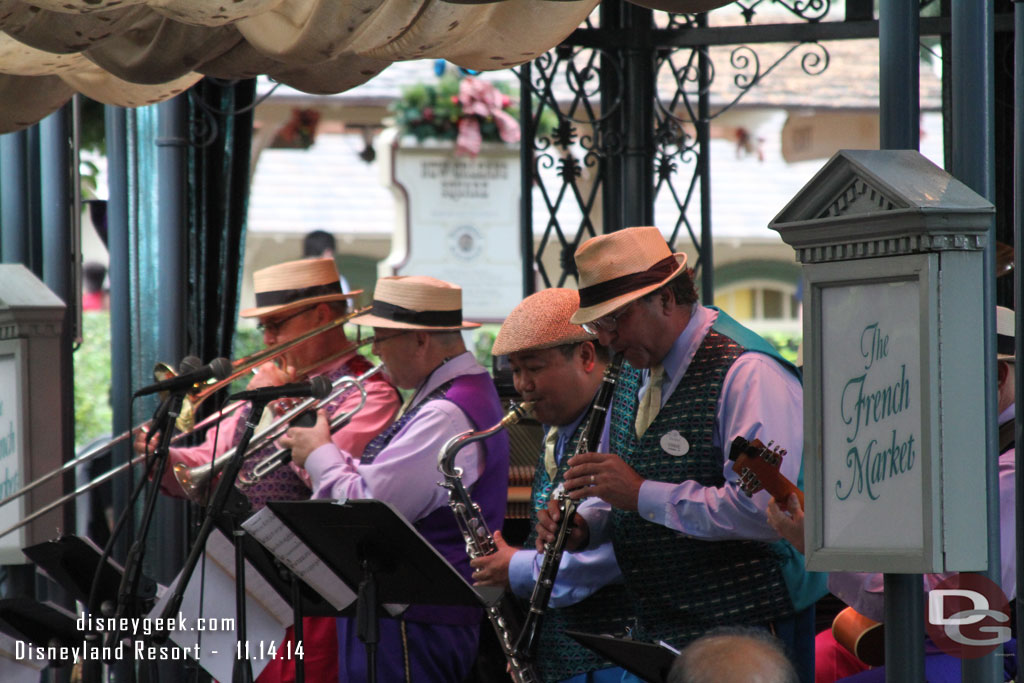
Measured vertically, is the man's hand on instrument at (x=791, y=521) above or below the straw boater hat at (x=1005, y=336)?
below

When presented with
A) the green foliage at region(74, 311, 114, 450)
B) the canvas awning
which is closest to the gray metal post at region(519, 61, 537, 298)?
the canvas awning

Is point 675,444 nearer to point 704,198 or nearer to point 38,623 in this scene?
point 38,623

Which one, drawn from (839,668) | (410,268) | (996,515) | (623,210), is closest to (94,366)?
(410,268)

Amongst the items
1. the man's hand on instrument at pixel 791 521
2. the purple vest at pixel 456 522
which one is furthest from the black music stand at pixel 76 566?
the man's hand on instrument at pixel 791 521

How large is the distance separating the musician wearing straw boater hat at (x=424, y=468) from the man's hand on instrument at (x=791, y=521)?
1623 millimetres

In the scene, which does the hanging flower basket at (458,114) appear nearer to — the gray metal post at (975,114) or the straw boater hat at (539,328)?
the straw boater hat at (539,328)

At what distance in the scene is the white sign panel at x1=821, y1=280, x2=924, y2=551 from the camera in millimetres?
2170

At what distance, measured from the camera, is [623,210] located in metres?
5.89

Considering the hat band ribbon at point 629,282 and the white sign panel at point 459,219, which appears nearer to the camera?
the hat band ribbon at point 629,282

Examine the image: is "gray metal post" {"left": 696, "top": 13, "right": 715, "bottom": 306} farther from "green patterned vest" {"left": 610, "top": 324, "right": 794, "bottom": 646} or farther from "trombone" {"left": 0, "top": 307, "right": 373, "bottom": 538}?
"green patterned vest" {"left": 610, "top": 324, "right": 794, "bottom": 646}

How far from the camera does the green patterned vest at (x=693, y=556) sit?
335cm

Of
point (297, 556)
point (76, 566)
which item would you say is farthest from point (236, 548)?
point (76, 566)

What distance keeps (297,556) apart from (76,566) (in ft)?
2.66

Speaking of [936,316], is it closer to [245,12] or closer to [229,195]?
[245,12]
